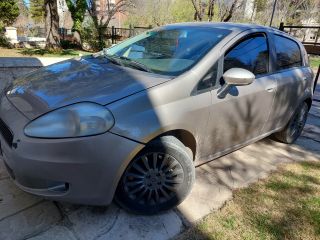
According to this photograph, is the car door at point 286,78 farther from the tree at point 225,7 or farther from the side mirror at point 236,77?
the tree at point 225,7

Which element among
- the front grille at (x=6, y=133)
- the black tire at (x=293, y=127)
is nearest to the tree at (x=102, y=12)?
the black tire at (x=293, y=127)

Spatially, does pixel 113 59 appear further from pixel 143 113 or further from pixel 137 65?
pixel 143 113

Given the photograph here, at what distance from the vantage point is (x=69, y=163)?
6.82 feet

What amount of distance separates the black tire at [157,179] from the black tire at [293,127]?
2200 millimetres

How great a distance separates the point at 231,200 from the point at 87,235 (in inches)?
54.1

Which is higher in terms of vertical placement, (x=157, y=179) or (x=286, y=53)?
(x=286, y=53)

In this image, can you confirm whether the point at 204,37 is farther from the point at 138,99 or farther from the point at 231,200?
the point at 231,200

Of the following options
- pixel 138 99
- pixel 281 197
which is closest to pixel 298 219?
pixel 281 197

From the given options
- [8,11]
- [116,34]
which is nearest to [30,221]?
[116,34]

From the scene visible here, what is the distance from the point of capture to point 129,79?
2.52 m

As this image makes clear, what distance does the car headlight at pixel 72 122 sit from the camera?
6.86 ft

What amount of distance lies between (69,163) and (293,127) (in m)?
3.43

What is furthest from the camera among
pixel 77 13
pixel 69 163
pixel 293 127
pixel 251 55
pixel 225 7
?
pixel 77 13

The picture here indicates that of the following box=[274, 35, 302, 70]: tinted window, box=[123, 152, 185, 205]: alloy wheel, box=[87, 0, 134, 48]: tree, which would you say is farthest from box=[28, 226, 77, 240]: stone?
box=[87, 0, 134, 48]: tree
